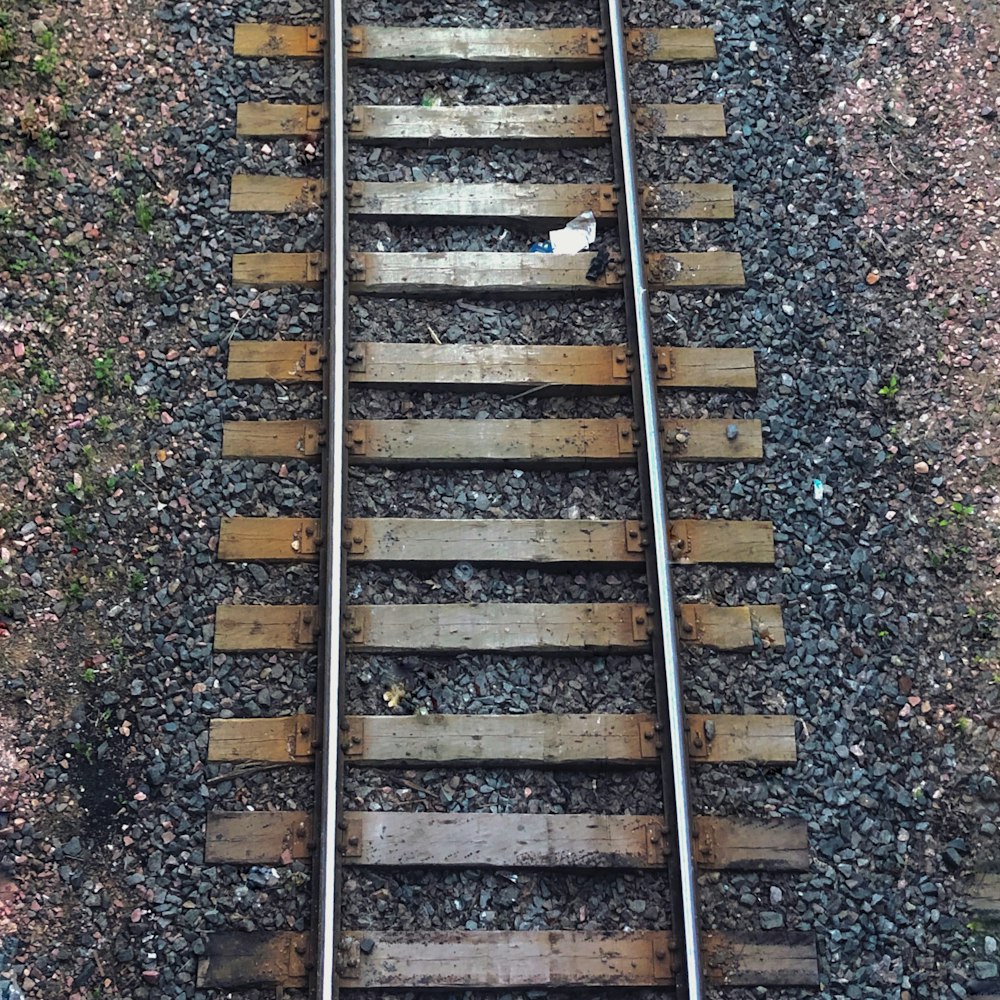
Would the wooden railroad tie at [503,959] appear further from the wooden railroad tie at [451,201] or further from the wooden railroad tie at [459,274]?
the wooden railroad tie at [451,201]

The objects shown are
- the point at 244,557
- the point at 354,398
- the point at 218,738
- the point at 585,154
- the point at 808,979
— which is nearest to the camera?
the point at 808,979

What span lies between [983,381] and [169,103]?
4.10 metres

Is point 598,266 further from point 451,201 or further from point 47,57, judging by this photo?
point 47,57

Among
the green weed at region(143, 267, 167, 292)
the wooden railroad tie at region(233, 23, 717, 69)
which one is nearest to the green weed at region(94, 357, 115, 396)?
the green weed at region(143, 267, 167, 292)

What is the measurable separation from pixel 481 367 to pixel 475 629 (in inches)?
47.3

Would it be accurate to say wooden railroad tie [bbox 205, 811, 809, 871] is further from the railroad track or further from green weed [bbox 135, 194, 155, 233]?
green weed [bbox 135, 194, 155, 233]

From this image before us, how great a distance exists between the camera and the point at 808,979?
3.91 meters

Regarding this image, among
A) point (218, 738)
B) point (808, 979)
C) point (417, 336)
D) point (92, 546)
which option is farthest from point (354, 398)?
point (808, 979)

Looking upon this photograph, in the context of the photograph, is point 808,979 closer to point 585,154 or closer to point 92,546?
point 92,546

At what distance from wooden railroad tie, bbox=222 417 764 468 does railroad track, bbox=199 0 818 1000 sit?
1 centimetres

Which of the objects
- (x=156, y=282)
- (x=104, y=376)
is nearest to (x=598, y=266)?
(x=156, y=282)

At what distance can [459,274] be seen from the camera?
4.98m

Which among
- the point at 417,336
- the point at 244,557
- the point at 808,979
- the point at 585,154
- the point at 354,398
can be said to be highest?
the point at 585,154

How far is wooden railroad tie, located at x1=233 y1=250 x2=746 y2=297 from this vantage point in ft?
16.3
